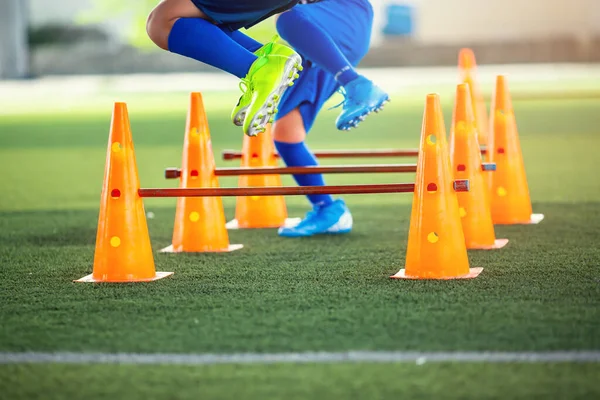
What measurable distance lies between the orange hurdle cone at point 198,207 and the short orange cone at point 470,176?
121 cm

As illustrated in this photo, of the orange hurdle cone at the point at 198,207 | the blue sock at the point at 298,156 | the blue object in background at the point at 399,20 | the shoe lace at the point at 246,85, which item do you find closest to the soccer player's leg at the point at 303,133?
the blue sock at the point at 298,156

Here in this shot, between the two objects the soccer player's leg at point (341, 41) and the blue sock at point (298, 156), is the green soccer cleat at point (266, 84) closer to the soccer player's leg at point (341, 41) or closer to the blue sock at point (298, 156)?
the soccer player's leg at point (341, 41)

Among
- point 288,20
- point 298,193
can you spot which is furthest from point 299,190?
point 288,20

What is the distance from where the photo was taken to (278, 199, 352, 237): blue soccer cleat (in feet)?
20.2

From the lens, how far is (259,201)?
6.62m

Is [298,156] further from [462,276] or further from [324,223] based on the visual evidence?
[462,276]

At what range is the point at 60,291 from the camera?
178 inches

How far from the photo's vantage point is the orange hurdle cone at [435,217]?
4582mm

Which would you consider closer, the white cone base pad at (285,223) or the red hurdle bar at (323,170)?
the red hurdle bar at (323,170)

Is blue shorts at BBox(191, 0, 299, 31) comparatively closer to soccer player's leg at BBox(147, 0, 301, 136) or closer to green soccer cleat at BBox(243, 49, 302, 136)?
soccer player's leg at BBox(147, 0, 301, 136)

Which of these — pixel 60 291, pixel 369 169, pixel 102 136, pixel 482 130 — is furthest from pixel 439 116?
pixel 102 136

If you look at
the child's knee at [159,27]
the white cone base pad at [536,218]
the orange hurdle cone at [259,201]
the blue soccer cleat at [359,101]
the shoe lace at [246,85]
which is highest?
the child's knee at [159,27]

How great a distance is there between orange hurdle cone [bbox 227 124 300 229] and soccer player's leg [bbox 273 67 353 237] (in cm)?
43

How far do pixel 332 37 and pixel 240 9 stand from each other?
3.04ft
